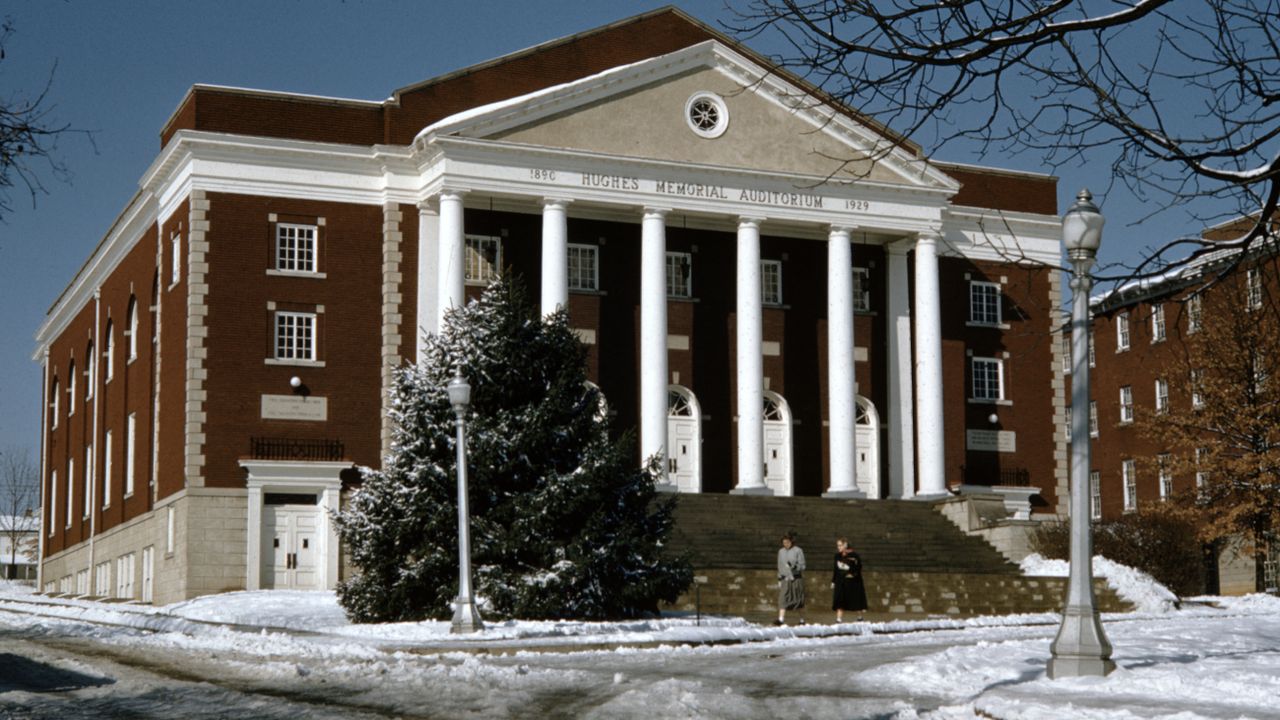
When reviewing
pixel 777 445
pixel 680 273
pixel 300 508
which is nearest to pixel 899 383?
pixel 777 445

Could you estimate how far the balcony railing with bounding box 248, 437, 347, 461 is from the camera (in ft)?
156

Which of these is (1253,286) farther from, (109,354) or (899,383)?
(109,354)

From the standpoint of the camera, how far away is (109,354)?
61000mm

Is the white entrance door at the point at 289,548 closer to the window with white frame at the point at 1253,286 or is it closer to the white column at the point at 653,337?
the white column at the point at 653,337

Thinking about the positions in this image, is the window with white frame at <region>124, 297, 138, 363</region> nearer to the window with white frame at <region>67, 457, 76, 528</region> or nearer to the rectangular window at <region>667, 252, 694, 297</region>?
the window with white frame at <region>67, 457, 76, 528</region>

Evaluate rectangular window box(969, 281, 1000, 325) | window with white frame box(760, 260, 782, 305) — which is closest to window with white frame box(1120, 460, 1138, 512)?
rectangular window box(969, 281, 1000, 325)

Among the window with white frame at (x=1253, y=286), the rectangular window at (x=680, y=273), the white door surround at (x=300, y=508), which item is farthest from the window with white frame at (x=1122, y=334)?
the white door surround at (x=300, y=508)

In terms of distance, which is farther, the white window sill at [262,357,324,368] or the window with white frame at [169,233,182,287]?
the window with white frame at [169,233,182,287]

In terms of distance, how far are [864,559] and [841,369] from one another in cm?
841

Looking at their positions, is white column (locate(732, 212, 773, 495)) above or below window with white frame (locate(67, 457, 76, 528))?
above

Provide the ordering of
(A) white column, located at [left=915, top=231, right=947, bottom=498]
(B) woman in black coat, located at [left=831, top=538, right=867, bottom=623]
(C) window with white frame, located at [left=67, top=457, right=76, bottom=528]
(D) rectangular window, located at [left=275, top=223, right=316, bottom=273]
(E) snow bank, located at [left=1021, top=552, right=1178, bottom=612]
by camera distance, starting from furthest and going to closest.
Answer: (C) window with white frame, located at [left=67, top=457, right=76, bottom=528] → (A) white column, located at [left=915, top=231, right=947, bottom=498] → (D) rectangular window, located at [left=275, top=223, right=316, bottom=273] → (E) snow bank, located at [left=1021, top=552, right=1178, bottom=612] → (B) woman in black coat, located at [left=831, top=538, right=867, bottom=623]

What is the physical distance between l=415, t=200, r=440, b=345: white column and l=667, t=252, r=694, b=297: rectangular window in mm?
7633

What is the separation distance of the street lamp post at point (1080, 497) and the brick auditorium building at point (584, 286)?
26.3m

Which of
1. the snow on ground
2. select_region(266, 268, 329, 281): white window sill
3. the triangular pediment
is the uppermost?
the triangular pediment
